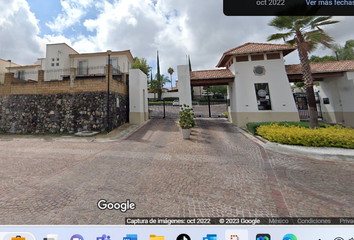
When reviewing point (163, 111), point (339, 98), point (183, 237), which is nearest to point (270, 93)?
point (339, 98)

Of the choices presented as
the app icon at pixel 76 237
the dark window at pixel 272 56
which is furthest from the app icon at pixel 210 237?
the dark window at pixel 272 56

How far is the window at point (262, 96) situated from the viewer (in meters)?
11.3

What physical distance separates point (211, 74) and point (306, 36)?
6294 mm

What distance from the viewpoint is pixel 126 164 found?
15.3 ft

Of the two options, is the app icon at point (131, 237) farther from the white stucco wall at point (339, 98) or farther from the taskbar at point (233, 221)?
the white stucco wall at point (339, 98)

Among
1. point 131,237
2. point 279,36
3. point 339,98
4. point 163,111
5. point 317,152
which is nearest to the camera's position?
point 131,237

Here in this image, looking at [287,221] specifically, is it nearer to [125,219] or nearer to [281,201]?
[281,201]

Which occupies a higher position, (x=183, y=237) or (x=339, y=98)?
(x=339, y=98)

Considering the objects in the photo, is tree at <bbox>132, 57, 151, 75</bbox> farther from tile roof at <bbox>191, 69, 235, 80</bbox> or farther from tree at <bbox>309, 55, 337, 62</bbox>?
tree at <bbox>309, 55, 337, 62</bbox>

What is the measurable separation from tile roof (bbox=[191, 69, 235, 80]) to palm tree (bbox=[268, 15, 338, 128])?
373 cm

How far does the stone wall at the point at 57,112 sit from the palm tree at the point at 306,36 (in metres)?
12.4

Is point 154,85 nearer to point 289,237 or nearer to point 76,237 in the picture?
point 76,237

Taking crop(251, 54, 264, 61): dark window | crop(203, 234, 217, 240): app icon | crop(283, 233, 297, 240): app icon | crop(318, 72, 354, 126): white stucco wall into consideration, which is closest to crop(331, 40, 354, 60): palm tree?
crop(318, 72, 354, 126): white stucco wall

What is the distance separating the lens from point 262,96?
448 inches
